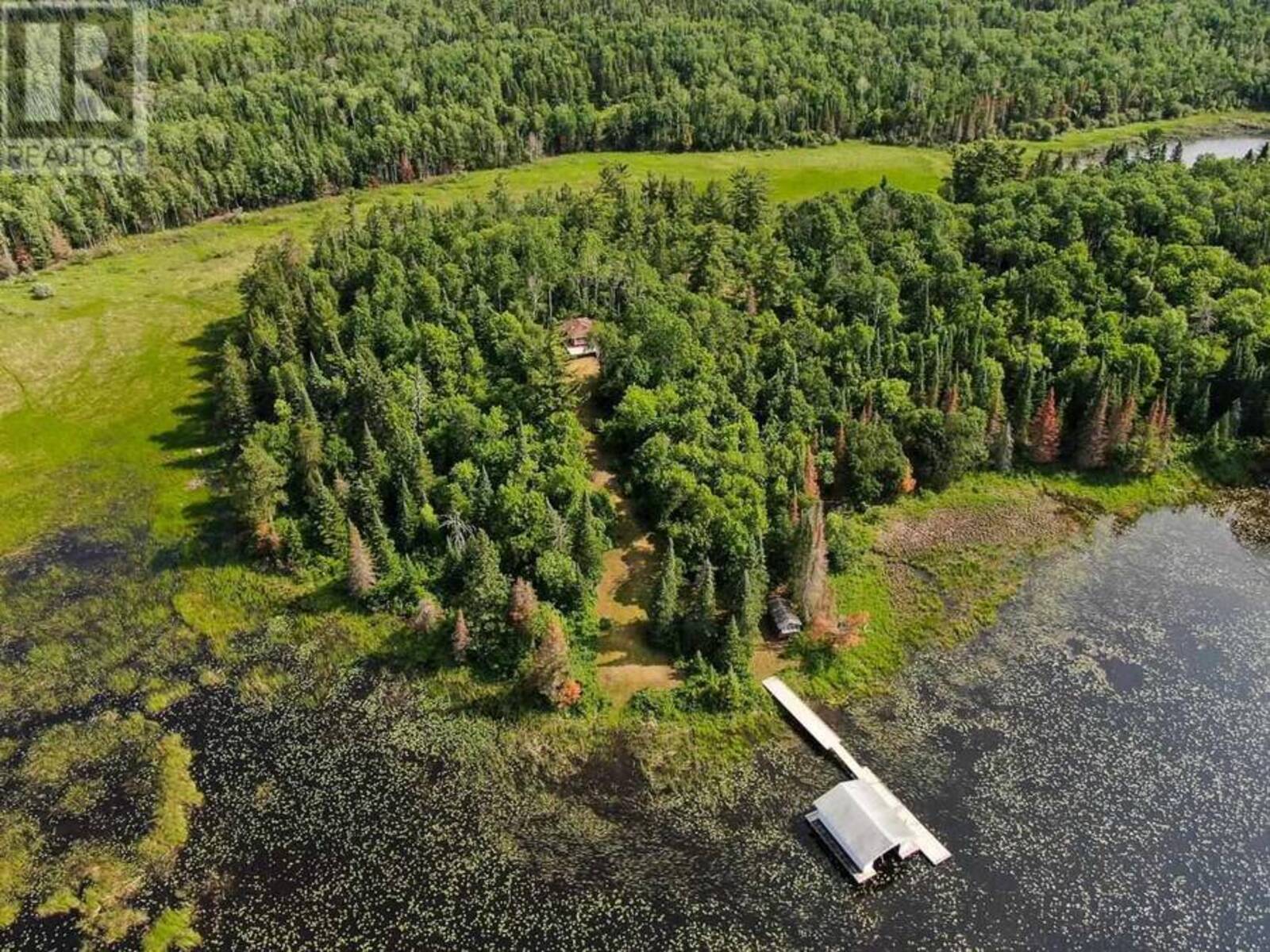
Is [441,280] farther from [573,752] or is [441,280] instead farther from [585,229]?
[573,752]

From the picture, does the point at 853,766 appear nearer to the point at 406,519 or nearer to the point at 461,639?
the point at 461,639

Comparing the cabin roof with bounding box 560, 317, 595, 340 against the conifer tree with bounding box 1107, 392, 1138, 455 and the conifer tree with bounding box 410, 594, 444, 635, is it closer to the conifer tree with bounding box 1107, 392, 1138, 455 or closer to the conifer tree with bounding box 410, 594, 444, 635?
the conifer tree with bounding box 410, 594, 444, 635

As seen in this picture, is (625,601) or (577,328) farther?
(577,328)

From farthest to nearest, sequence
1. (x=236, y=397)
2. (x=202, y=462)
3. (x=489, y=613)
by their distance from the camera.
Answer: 1. (x=202, y=462)
2. (x=236, y=397)
3. (x=489, y=613)

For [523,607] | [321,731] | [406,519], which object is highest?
[406,519]

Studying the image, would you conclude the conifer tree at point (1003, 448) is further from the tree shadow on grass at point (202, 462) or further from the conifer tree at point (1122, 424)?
the tree shadow on grass at point (202, 462)

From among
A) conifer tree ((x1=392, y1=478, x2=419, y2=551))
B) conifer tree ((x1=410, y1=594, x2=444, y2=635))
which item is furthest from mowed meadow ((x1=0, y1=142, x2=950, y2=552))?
conifer tree ((x1=410, y1=594, x2=444, y2=635))

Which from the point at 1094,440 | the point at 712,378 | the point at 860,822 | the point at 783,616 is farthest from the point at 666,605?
the point at 1094,440
